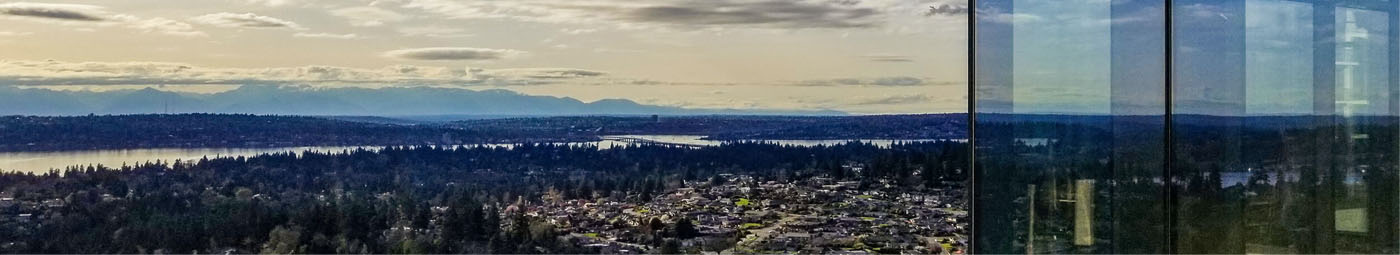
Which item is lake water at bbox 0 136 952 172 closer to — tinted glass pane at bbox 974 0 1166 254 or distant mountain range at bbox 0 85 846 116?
distant mountain range at bbox 0 85 846 116

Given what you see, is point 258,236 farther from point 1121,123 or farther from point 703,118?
point 1121,123

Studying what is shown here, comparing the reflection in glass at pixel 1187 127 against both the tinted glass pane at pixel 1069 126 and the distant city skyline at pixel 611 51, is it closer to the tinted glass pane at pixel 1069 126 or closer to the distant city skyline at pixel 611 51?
the tinted glass pane at pixel 1069 126

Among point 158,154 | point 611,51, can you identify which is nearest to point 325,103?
point 158,154

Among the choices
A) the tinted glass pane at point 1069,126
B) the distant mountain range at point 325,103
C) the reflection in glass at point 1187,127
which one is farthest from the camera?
the distant mountain range at point 325,103

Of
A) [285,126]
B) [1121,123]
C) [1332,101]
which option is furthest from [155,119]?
[1332,101]


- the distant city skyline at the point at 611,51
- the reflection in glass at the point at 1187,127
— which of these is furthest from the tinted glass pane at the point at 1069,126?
the distant city skyline at the point at 611,51

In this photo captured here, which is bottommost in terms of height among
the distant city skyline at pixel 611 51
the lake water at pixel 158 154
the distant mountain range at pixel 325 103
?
the lake water at pixel 158 154

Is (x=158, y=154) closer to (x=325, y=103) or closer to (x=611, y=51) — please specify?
(x=325, y=103)
